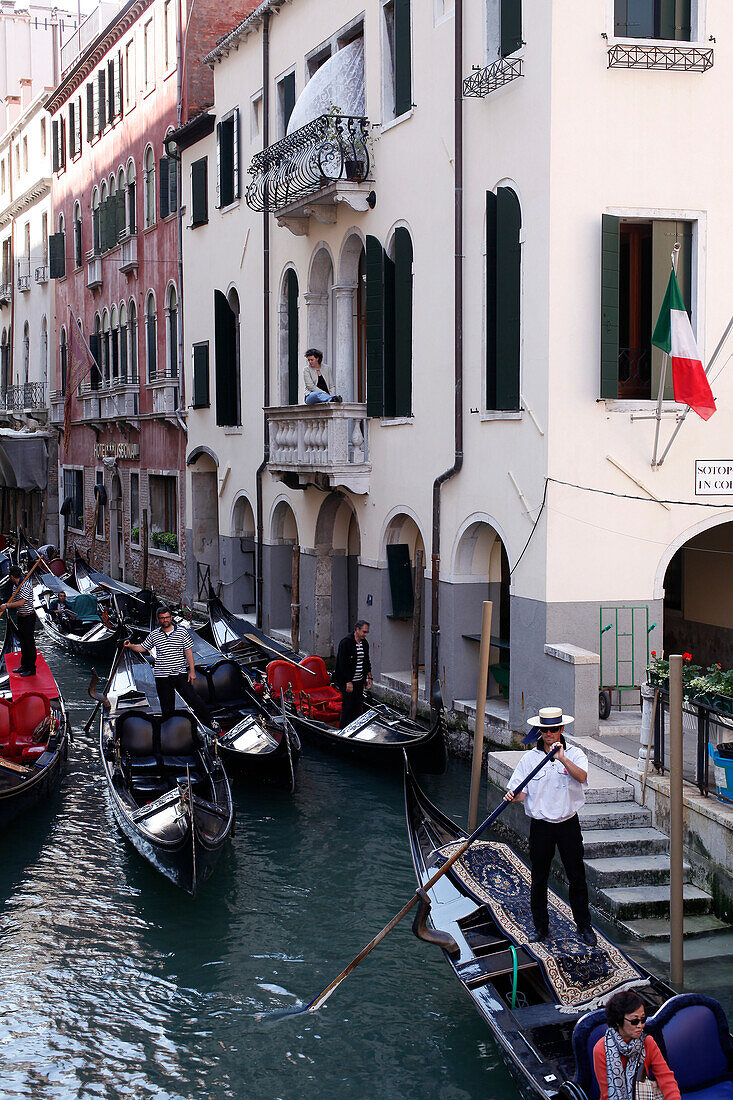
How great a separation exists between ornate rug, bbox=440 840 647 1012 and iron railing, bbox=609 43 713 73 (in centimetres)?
593

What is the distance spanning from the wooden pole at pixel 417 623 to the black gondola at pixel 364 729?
0.25m

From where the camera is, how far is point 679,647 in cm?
1258

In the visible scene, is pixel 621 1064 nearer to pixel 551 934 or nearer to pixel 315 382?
pixel 551 934

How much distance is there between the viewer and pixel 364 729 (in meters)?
10.9

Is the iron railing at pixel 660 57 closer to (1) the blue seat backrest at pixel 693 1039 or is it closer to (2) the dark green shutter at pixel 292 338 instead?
(2) the dark green shutter at pixel 292 338

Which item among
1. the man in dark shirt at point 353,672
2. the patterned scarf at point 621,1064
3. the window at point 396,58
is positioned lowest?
the patterned scarf at point 621,1064

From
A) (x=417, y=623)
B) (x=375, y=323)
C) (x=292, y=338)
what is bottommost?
(x=417, y=623)

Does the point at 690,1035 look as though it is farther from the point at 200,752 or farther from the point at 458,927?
the point at 200,752

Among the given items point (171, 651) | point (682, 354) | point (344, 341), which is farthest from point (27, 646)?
point (682, 354)

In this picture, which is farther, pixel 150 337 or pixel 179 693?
pixel 150 337

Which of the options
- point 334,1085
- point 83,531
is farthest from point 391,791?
point 83,531

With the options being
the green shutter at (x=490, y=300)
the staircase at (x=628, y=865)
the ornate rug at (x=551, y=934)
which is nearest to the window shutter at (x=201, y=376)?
the green shutter at (x=490, y=300)

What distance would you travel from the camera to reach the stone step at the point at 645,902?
7203mm

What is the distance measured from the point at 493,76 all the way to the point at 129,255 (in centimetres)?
1352
